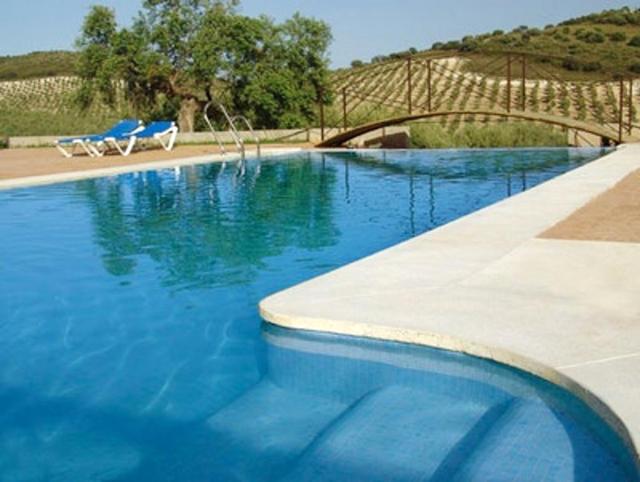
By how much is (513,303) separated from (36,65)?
202 feet

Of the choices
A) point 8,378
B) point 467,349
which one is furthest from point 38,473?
point 467,349

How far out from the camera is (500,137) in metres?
20.5

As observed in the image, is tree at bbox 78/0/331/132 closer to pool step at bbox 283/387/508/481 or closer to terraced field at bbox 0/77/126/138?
terraced field at bbox 0/77/126/138

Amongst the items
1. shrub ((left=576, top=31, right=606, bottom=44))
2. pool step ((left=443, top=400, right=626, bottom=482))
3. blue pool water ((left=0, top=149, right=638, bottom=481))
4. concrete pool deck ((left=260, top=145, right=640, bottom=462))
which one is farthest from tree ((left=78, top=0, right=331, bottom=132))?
shrub ((left=576, top=31, right=606, bottom=44))

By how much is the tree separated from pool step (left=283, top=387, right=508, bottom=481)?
68.4ft

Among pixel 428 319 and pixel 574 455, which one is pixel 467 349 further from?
pixel 574 455

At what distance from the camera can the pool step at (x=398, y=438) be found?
2.72 meters

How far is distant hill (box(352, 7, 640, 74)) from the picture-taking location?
46.5 meters

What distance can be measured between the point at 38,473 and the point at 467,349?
190 cm

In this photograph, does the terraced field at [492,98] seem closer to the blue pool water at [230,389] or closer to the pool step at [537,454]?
the blue pool water at [230,389]

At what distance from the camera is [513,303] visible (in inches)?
161

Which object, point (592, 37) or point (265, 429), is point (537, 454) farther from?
point (592, 37)

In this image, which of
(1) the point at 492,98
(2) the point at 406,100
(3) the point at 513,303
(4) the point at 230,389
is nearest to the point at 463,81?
(2) the point at 406,100

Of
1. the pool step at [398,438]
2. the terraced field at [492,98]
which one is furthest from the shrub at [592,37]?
the pool step at [398,438]
